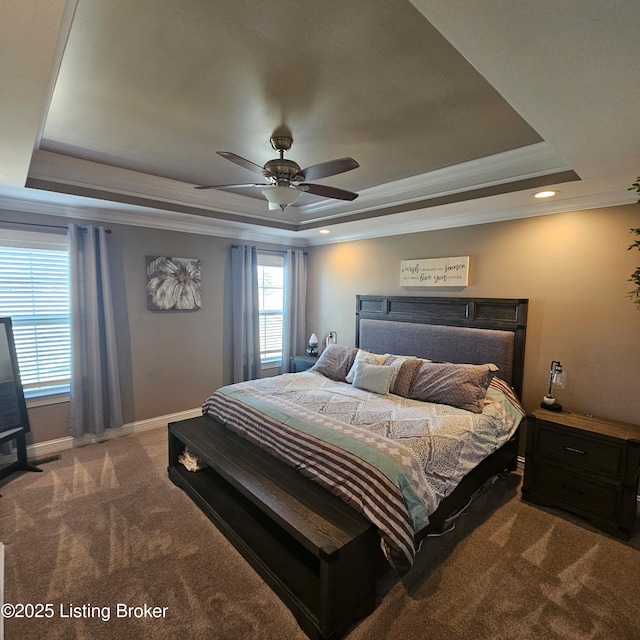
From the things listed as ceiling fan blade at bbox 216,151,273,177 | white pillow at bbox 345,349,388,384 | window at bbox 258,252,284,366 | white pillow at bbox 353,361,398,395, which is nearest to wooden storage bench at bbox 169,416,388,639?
white pillow at bbox 353,361,398,395

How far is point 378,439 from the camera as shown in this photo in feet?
7.14

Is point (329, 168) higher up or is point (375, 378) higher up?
point (329, 168)

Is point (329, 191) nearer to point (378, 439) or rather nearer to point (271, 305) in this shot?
point (378, 439)

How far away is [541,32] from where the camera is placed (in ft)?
3.49

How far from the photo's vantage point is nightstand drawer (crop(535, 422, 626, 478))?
2334 mm

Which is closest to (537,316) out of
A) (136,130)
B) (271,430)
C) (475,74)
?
(475,74)

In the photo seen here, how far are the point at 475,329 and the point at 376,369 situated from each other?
3.51 feet

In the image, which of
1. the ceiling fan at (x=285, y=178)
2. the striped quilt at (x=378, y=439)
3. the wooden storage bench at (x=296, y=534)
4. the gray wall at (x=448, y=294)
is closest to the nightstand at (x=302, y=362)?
the gray wall at (x=448, y=294)

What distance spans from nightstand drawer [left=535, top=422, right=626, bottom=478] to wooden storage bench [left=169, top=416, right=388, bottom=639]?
5.29ft

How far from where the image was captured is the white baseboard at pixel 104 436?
3.36 metres

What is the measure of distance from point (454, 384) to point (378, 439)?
1.05 meters

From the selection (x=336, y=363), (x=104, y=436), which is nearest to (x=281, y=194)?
(x=336, y=363)

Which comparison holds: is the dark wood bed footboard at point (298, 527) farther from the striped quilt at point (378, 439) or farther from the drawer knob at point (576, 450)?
the drawer knob at point (576, 450)

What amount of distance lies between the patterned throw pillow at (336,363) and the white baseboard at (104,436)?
1.79 meters
